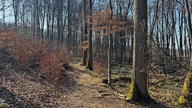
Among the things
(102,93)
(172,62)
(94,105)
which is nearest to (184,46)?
(102,93)

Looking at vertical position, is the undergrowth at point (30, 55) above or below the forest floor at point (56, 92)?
above

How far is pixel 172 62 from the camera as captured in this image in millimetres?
4445

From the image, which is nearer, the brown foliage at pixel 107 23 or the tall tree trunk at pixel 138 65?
the tall tree trunk at pixel 138 65

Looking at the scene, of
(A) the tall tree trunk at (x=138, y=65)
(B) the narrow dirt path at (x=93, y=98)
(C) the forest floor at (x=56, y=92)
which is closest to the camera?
(C) the forest floor at (x=56, y=92)

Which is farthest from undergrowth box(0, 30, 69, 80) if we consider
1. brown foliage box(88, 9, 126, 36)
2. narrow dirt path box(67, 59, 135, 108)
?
brown foliage box(88, 9, 126, 36)

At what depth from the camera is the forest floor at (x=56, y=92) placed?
8422 millimetres

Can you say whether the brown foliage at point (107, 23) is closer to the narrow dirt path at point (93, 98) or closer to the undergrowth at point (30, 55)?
the narrow dirt path at point (93, 98)

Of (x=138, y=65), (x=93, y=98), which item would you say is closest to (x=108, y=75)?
(x=93, y=98)

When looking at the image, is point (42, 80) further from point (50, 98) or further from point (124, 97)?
point (124, 97)

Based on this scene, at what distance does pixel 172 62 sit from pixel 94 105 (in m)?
5.43

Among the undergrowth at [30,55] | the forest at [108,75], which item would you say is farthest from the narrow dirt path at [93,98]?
the undergrowth at [30,55]

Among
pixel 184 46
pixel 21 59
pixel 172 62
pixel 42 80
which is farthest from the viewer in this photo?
Answer: pixel 184 46

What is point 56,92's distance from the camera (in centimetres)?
1071

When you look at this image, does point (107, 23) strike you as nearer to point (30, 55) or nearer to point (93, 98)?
point (93, 98)
